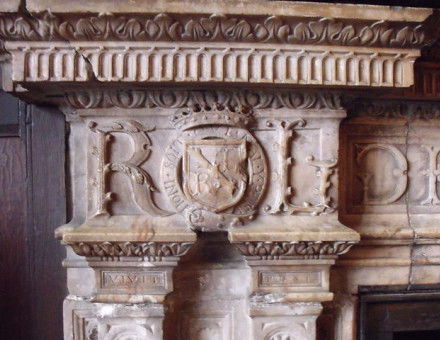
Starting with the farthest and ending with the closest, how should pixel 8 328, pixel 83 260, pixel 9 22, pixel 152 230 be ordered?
pixel 8 328
pixel 83 260
pixel 152 230
pixel 9 22

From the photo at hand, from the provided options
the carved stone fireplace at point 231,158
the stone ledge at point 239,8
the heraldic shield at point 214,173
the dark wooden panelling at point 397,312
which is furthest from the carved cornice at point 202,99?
the dark wooden panelling at point 397,312

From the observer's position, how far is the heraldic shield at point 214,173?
122 centimetres

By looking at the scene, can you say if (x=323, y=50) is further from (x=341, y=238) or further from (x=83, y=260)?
(x=83, y=260)

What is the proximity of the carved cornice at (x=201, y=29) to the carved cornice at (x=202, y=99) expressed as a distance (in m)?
0.18

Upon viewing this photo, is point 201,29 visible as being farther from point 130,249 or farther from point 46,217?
point 46,217

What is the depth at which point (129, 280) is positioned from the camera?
126 centimetres

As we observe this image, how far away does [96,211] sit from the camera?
1.25 m

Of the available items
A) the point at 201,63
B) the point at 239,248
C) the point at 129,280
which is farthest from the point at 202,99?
the point at 129,280

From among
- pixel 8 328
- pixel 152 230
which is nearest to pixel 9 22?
pixel 152 230

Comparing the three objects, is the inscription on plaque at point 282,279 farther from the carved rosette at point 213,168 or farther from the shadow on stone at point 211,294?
the carved rosette at point 213,168

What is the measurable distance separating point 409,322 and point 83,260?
47.9 inches

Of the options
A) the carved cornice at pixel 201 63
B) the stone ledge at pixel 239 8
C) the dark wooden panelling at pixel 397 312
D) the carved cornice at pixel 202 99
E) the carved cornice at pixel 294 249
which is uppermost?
the stone ledge at pixel 239 8

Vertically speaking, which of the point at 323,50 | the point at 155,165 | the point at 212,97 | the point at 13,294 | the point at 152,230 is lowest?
the point at 13,294

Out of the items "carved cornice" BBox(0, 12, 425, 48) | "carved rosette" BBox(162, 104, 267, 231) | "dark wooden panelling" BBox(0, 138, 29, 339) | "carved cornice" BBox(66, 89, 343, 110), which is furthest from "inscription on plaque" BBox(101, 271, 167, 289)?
"carved cornice" BBox(0, 12, 425, 48)
